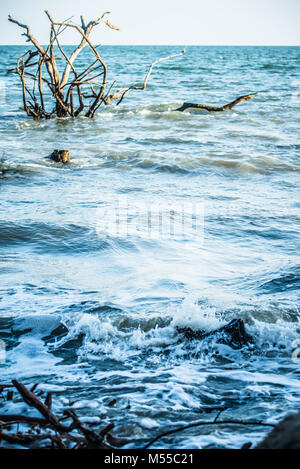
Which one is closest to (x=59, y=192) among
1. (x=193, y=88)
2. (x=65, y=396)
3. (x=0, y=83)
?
(x=65, y=396)

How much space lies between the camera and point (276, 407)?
7.77 feet

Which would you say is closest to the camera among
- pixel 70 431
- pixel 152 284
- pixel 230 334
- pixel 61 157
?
pixel 70 431

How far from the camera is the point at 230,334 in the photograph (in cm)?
315

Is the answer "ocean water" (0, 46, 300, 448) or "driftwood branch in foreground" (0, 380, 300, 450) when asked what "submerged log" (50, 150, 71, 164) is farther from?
"driftwood branch in foreground" (0, 380, 300, 450)

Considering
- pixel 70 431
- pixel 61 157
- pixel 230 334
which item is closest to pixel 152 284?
pixel 230 334

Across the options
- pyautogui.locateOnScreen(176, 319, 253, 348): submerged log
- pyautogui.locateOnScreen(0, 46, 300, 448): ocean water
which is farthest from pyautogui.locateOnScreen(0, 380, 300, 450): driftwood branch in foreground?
pyautogui.locateOnScreen(176, 319, 253, 348): submerged log

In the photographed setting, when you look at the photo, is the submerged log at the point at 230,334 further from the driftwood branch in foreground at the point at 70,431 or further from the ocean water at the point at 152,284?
the driftwood branch in foreground at the point at 70,431

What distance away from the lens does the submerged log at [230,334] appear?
3.10 m

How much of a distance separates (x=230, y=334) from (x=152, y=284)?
1.10 m

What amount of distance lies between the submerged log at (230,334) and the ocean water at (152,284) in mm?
51

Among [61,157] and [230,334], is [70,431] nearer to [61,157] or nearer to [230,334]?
[230,334]

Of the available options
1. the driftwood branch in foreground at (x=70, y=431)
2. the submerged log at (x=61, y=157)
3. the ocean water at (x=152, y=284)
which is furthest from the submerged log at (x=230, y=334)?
the submerged log at (x=61, y=157)

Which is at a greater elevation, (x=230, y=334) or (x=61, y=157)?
(x=61, y=157)

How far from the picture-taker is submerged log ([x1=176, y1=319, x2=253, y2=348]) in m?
3.10
